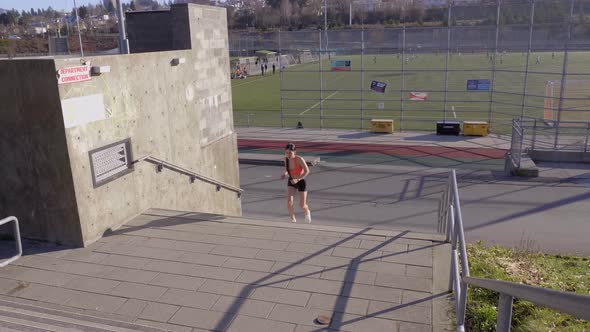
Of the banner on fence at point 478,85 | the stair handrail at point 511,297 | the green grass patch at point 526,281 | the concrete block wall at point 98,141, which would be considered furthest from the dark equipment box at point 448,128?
the stair handrail at point 511,297

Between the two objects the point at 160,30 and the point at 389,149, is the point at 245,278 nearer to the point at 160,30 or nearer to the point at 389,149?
the point at 160,30

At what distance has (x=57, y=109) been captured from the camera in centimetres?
649

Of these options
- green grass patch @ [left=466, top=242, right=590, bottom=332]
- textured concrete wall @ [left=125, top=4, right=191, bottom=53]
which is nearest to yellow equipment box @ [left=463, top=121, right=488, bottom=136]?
green grass patch @ [left=466, top=242, right=590, bottom=332]

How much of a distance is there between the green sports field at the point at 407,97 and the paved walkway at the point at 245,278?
52.7 feet

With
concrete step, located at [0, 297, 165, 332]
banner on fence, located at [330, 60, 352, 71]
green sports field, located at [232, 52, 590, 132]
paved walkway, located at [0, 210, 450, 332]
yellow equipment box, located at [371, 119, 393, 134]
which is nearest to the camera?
concrete step, located at [0, 297, 165, 332]

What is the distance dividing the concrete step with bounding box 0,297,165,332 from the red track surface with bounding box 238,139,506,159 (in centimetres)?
1705

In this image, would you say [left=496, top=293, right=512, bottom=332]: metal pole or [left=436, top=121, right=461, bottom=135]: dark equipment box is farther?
[left=436, top=121, right=461, bottom=135]: dark equipment box

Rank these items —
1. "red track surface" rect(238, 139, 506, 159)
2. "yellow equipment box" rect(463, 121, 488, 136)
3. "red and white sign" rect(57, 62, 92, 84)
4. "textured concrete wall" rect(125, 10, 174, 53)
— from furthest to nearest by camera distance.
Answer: "yellow equipment box" rect(463, 121, 488, 136) → "red track surface" rect(238, 139, 506, 159) → "textured concrete wall" rect(125, 10, 174, 53) → "red and white sign" rect(57, 62, 92, 84)

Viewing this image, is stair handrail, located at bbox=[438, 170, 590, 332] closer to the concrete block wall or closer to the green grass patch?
the green grass patch

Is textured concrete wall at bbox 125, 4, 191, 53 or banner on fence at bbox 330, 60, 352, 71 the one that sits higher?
textured concrete wall at bbox 125, 4, 191, 53

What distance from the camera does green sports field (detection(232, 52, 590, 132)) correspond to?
2705 centimetres

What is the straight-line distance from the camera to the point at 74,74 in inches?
264

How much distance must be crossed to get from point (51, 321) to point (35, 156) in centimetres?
284

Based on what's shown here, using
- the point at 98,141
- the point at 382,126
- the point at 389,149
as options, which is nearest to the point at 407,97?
the point at 382,126
